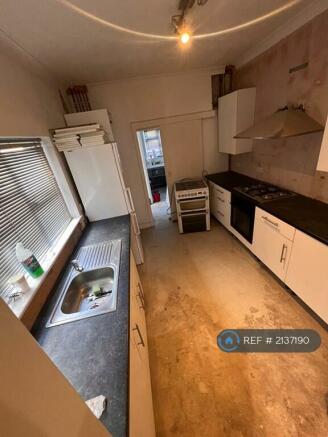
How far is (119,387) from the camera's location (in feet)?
2.73

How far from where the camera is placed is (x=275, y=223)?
1.96m

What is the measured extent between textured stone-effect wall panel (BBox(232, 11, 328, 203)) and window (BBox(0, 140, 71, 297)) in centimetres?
273

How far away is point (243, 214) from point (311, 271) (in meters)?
1.08

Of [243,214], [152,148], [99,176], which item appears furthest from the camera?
[152,148]

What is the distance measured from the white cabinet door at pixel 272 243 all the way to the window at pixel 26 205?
2.21m

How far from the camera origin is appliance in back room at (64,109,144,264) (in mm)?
2193

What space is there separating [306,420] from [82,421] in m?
1.57

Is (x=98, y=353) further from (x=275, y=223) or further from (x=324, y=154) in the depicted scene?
(x=324, y=154)

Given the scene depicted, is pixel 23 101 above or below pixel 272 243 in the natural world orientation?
above

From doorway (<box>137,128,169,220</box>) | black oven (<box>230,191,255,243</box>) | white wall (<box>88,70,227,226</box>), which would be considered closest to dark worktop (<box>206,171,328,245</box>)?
black oven (<box>230,191,255,243</box>)

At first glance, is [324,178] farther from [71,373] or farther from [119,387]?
[71,373]

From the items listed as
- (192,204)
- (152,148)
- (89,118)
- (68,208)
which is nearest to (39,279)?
(68,208)

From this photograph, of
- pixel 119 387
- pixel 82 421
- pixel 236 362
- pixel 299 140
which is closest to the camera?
pixel 82 421

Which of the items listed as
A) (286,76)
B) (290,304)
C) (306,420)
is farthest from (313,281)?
(286,76)
